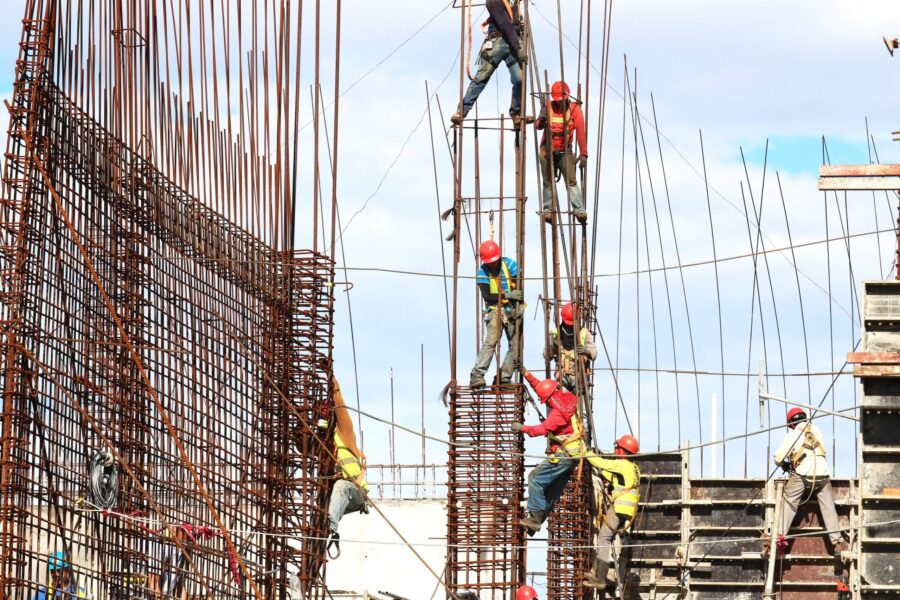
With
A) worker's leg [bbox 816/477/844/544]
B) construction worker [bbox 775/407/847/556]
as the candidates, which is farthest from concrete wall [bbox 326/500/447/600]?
worker's leg [bbox 816/477/844/544]

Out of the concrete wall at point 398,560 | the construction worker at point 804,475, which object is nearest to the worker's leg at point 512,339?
the construction worker at point 804,475

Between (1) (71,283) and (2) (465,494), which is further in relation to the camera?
(2) (465,494)

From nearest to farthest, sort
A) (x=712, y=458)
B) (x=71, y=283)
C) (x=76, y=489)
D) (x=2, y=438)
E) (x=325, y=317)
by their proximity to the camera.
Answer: (x=2, y=438) → (x=71, y=283) → (x=76, y=489) → (x=325, y=317) → (x=712, y=458)

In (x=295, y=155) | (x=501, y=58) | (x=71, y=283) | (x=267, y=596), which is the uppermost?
(x=501, y=58)

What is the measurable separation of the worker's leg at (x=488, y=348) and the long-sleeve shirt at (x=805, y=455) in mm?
3644

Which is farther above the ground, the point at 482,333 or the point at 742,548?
the point at 482,333

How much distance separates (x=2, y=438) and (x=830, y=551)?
32.4 ft

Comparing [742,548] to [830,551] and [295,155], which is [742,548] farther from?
[295,155]

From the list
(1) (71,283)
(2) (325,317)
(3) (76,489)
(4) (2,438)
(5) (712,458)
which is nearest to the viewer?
(4) (2,438)

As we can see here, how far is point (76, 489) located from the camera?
66.2ft

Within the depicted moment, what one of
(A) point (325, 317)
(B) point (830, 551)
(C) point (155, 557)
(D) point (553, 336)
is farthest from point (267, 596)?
(B) point (830, 551)

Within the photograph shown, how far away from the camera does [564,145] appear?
22.5m

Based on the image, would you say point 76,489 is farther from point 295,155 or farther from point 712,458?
point 712,458

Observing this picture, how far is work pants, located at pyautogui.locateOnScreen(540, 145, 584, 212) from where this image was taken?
888 inches
